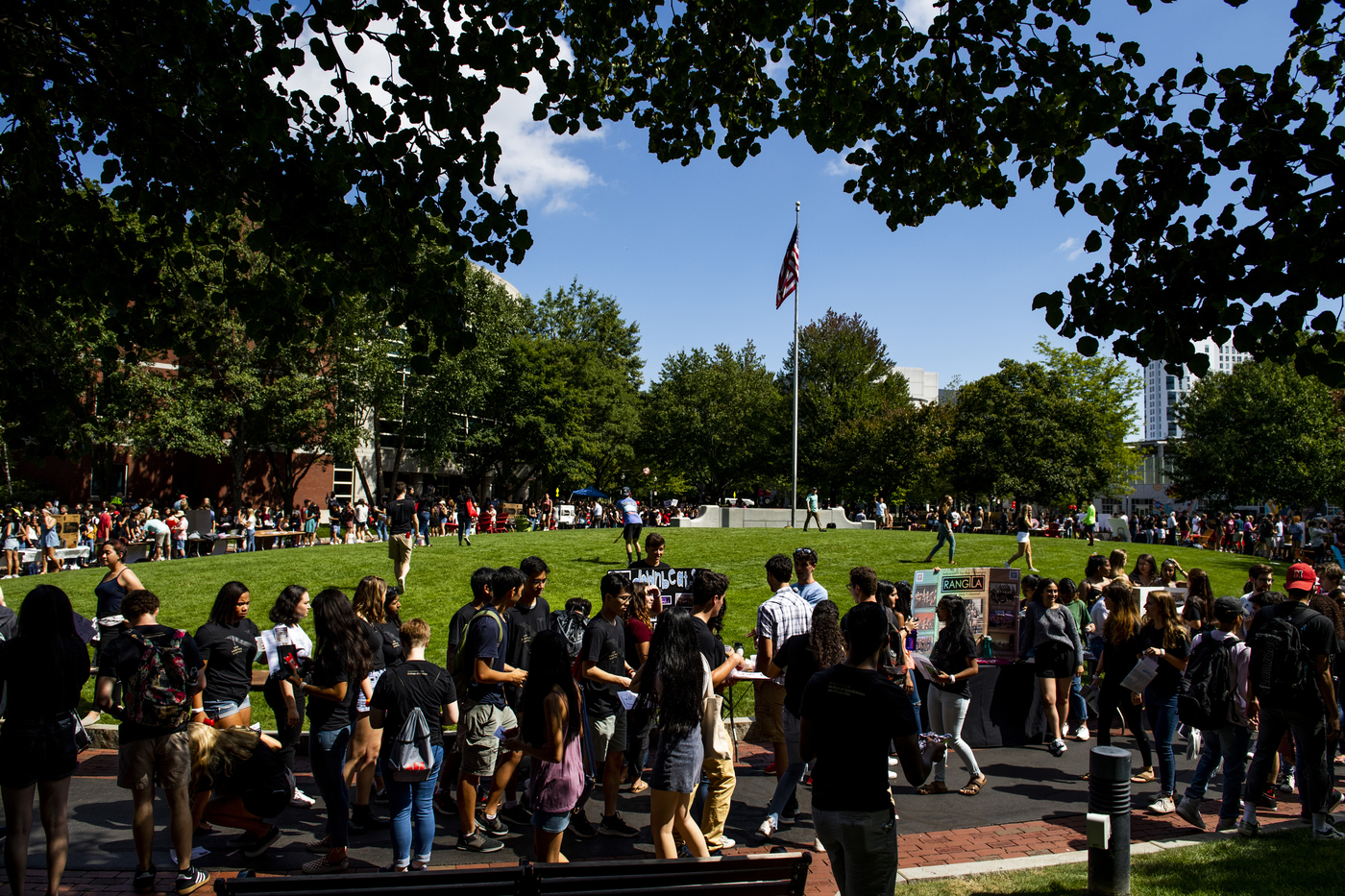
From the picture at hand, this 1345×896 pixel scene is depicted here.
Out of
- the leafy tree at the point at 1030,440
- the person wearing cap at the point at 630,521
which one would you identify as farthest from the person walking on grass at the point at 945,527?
the leafy tree at the point at 1030,440

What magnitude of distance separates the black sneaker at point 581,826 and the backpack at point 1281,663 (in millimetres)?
5491

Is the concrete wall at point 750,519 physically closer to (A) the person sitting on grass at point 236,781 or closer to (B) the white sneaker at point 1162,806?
(B) the white sneaker at point 1162,806

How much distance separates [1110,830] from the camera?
5.55 metres

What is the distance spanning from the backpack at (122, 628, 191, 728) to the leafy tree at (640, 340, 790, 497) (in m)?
53.5

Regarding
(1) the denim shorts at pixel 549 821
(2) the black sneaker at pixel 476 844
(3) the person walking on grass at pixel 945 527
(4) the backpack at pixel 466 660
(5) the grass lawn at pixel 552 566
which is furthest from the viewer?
(3) the person walking on grass at pixel 945 527

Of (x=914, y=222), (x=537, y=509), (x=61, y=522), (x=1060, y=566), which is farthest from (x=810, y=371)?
(x=914, y=222)

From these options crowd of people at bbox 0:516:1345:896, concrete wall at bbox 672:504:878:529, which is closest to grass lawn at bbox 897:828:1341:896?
crowd of people at bbox 0:516:1345:896

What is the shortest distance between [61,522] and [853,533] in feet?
88.3

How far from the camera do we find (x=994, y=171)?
25.4 feet

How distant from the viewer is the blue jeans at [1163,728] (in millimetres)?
7531

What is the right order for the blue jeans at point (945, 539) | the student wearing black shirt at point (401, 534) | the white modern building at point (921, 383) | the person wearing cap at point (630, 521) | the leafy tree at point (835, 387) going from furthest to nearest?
1. the white modern building at point (921, 383)
2. the leafy tree at point (835, 387)
3. the blue jeans at point (945, 539)
4. the person wearing cap at point (630, 521)
5. the student wearing black shirt at point (401, 534)

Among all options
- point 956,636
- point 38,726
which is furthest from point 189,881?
point 956,636

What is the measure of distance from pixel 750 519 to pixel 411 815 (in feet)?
116

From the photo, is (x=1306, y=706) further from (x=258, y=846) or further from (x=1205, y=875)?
(x=258, y=846)
